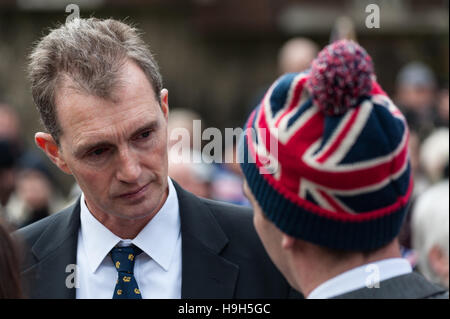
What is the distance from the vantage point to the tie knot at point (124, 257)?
Result: 2976 mm

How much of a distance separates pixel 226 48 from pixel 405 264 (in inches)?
434

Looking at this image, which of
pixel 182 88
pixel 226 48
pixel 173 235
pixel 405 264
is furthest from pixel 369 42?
pixel 405 264

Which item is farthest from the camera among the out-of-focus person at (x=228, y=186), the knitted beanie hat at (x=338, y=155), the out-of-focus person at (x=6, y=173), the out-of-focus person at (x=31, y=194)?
the out-of-focus person at (x=31, y=194)

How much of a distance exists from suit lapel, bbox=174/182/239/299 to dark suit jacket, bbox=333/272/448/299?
0.98m

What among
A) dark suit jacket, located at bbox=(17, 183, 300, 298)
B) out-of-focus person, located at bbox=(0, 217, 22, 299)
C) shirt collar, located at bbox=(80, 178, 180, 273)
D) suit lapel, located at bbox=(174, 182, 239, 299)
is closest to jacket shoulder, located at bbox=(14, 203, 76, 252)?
dark suit jacket, located at bbox=(17, 183, 300, 298)

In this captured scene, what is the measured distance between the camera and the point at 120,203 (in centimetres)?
296

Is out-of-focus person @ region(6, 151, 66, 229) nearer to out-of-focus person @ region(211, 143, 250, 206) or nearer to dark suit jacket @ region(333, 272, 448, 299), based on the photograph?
out-of-focus person @ region(211, 143, 250, 206)

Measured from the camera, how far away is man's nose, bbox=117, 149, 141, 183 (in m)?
2.87

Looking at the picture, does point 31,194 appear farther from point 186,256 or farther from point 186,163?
point 186,256

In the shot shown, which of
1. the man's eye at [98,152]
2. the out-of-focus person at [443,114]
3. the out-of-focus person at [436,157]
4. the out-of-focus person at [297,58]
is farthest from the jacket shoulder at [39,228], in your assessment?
the out-of-focus person at [443,114]

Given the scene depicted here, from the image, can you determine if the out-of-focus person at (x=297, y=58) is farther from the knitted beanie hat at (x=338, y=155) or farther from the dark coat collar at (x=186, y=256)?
the knitted beanie hat at (x=338, y=155)

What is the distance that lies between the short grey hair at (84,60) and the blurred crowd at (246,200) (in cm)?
72

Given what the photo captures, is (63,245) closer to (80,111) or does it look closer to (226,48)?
(80,111)

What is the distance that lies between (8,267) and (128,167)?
823 millimetres
